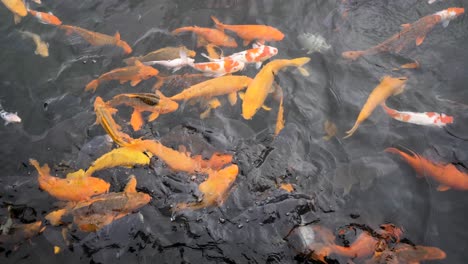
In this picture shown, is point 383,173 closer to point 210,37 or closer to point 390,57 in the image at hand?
point 390,57

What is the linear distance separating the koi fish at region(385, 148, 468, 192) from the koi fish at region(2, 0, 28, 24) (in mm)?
5527

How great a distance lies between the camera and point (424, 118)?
14.6ft

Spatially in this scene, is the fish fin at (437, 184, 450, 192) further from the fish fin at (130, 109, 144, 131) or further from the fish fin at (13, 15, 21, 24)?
the fish fin at (13, 15, 21, 24)

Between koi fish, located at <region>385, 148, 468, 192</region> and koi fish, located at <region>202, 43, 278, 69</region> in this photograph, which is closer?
koi fish, located at <region>385, 148, 468, 192</region>

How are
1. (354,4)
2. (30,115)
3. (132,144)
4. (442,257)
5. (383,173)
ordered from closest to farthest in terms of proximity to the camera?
1. (442,257)
2. (132,144)
3. (383,173)
4. (30,115)
5. (354,4)

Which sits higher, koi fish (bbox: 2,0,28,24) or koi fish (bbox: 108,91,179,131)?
koi fish (bbox: 2,0,28,24)

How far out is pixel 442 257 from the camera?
3799 millimetres

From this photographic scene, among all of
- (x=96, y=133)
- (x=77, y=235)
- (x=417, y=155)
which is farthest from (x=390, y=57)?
(x=77, y=235)

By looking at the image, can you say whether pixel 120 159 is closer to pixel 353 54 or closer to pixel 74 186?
pixel 74 186

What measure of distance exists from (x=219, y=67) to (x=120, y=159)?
5.18 ft

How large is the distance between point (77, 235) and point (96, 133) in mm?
1257

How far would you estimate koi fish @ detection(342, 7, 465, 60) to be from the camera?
5.07 m

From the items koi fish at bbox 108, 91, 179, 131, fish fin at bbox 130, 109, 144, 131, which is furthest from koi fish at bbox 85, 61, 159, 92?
fish fin at bbox 130, 109, 144, 131

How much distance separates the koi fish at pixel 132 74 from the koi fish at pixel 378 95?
98.8 inches
